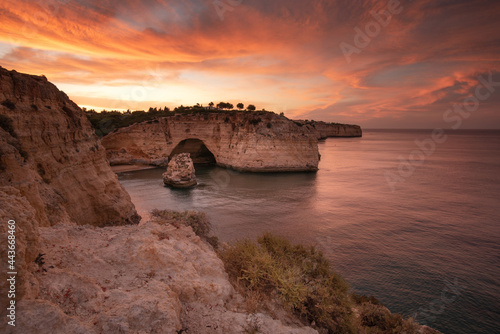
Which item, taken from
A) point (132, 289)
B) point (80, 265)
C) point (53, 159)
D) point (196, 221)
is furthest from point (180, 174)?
point (132, 289)

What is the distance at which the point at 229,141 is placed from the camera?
45.8 metres

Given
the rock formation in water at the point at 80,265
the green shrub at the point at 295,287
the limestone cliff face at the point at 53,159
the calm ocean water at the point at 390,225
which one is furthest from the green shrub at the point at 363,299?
the limestone cliff face at the point at 53,159

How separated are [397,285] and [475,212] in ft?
53.9

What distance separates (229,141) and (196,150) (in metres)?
9.86

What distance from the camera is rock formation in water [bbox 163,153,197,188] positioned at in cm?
2967

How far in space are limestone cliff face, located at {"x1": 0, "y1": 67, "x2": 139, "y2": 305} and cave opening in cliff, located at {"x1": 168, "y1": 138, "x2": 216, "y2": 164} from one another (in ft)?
117

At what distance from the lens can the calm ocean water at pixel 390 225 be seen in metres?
10.5

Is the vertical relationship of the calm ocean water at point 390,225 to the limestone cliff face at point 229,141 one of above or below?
below

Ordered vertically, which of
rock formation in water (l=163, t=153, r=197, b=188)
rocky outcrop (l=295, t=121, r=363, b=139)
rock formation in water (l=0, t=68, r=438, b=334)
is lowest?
rock formation in water (l=163, t=153, r=197, b=188)

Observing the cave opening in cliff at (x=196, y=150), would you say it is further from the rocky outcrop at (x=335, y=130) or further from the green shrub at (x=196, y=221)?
the rocky outcrop at (x=335, y=130)

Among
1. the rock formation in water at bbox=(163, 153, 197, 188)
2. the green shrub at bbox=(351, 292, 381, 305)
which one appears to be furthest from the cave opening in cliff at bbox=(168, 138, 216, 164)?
the green shrub at bbox=(351, 292, 381, 305)

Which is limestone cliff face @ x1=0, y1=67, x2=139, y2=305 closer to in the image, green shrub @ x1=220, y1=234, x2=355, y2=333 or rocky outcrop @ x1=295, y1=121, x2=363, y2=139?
green shrub @ x1=220, y1=234, x2=355, y2=333

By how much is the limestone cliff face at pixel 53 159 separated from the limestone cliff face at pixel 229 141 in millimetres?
28706

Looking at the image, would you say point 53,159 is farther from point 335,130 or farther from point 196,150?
point 335,130
